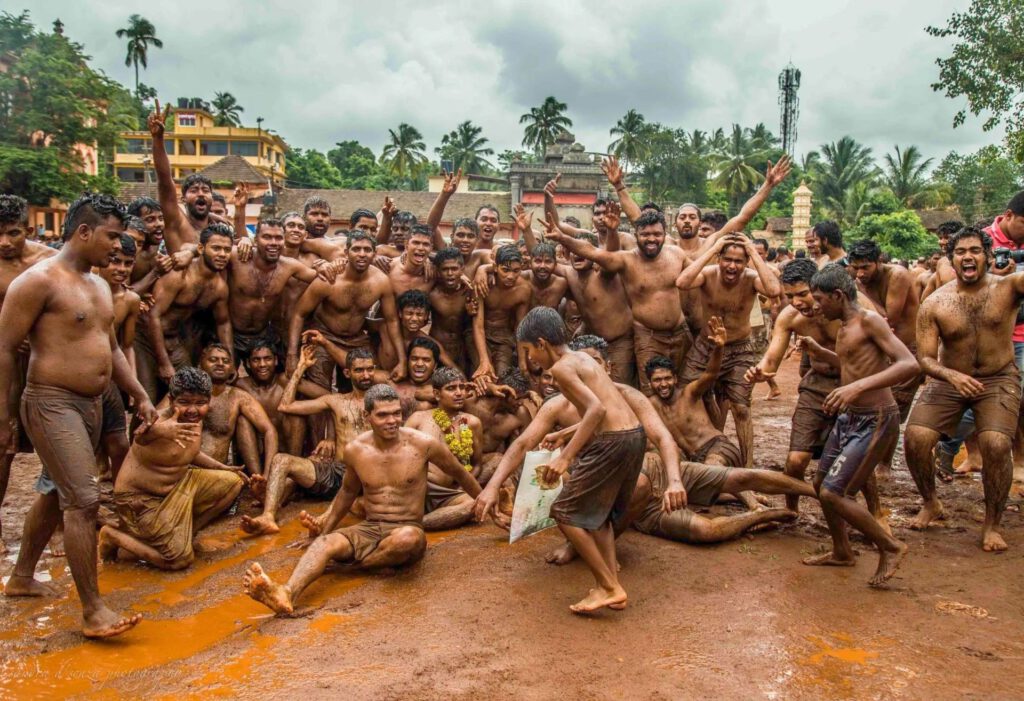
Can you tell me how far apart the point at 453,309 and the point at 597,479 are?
11.2 ft

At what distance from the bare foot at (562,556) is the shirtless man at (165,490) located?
231 cm

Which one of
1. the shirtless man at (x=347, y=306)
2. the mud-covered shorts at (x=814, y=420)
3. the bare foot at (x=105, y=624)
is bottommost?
the bare foot at (x=105, y=624)

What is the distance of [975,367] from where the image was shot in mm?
5664

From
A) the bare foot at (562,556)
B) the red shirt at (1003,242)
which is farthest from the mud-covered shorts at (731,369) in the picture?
the bare foot at (562,556)

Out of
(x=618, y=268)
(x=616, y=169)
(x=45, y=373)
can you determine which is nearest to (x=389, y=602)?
(x=45, y=373)

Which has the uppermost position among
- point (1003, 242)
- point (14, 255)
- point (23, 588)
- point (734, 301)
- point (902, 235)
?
point (902, 235)

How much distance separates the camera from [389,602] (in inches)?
180

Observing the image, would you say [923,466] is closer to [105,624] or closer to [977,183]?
[105,624]

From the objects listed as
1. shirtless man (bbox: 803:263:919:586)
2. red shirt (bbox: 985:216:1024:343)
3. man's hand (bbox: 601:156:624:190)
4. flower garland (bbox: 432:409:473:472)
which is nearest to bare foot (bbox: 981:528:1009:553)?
shirtless man (bbox: 803:263:919:586)

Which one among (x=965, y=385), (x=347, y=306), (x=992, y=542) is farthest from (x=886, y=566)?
(x=347, y=306)

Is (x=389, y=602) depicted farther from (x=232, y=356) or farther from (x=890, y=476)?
(x=890, y=476)

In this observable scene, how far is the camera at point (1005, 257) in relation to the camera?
622cm

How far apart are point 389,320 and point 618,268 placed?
82.8 inches

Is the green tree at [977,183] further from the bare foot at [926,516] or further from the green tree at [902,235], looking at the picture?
the bare foot at [926,516]
